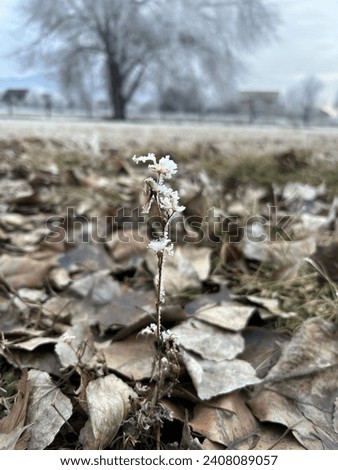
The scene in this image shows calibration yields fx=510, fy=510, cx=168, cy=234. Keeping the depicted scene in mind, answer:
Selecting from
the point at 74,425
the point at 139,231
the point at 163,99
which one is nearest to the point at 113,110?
the point at 163,99

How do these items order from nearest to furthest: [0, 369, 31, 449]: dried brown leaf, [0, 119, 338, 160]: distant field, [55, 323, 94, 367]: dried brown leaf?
[0, 369, 31, 449]: dried brown leaf
[55, 323, 94, 367]: dried brown leaf
[0, 119, 338, 160]: distant field

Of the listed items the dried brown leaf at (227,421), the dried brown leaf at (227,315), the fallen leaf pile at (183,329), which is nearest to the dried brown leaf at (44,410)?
the fallen leaf pile at (183,329)

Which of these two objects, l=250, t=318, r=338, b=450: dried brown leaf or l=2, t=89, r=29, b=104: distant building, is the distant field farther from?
l=250, t=318, r=338, b=450: dried brown leaf

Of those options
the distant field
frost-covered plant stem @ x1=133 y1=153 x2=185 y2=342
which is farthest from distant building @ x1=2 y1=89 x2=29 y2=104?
frost-covered plant stem @ x1=133 y1=153 x2=185 y2=342

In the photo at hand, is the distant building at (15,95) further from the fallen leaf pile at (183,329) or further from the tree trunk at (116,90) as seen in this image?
the tree trunk at (116,90)

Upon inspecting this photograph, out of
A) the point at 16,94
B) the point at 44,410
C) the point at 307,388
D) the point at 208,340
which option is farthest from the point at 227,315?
the point at 16,94
